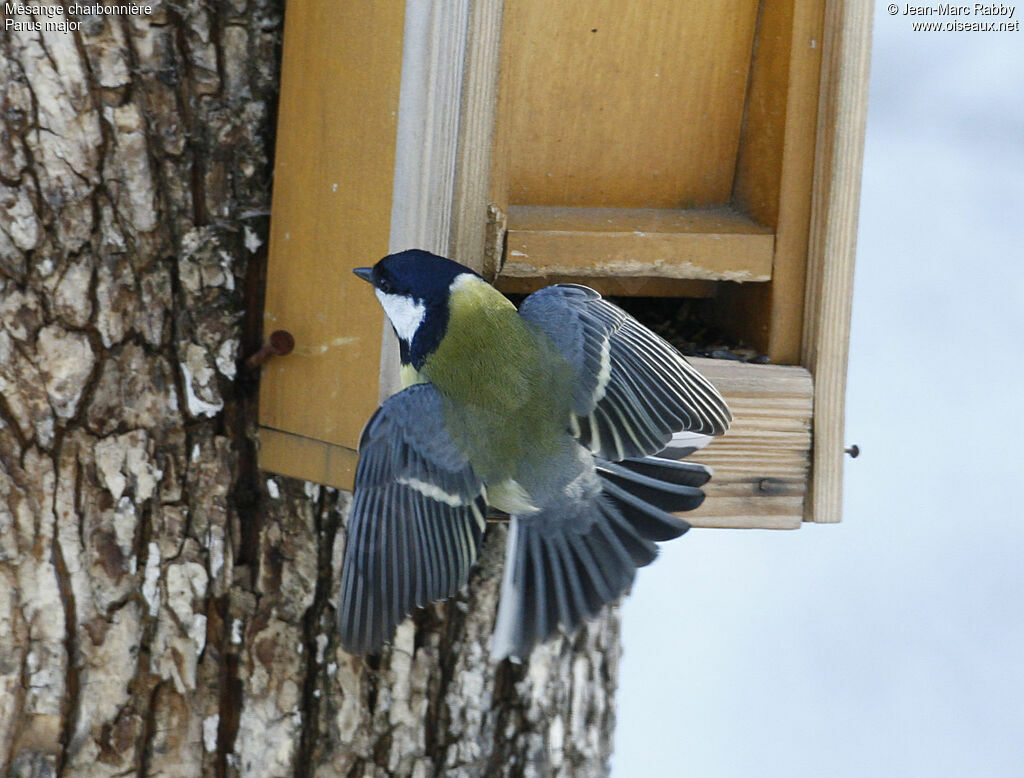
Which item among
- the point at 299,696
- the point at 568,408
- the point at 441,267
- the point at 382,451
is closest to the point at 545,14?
the point at 441,267

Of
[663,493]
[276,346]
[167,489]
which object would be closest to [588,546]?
[663,493]

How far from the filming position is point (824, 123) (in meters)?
1.66

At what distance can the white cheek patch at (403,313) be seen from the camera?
1507 millimetres

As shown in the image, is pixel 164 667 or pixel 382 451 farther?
pixel 164 667

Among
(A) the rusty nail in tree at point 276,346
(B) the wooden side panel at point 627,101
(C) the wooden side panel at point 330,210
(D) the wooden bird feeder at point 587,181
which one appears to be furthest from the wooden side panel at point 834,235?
(A) the rusty nail in tree at point 276,346

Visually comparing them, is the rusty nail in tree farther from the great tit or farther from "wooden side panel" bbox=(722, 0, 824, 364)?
"wooden side panel" bbox=(722, 0, 824, 364)

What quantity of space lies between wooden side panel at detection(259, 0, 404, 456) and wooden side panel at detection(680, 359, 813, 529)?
Result: 0.52 meters

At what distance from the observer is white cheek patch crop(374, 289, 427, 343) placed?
151cm

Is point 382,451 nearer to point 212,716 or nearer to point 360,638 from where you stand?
point 360,638

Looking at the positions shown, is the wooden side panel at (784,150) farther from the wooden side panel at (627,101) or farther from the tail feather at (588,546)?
the tail feather at (588,546)

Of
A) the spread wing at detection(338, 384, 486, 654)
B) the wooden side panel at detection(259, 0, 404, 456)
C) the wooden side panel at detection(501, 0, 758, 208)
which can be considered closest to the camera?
the spread wing at detection(338, 384, 486, 654)

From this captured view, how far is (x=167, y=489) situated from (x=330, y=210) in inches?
21.6

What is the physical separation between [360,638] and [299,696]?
0.47 m

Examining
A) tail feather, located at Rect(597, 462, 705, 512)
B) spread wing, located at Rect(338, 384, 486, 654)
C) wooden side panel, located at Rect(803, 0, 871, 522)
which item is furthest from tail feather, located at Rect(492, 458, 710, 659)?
wooden side panel, located at Rect(803, 0, 871, 522)
